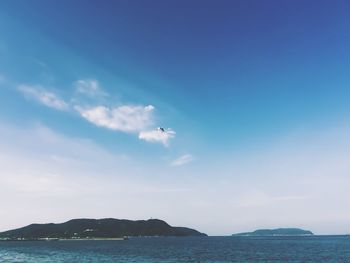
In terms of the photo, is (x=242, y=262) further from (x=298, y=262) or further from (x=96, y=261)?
(x=96, y=261)

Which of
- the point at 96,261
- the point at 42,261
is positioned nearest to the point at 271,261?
the point at 96,261

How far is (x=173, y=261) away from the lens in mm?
105750

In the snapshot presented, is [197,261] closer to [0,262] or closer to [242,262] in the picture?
[242,262]

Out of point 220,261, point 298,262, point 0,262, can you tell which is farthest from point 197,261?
point 0,262

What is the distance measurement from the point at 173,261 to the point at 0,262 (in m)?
48.7

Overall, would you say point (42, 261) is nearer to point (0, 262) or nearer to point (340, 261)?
point (0, 262)

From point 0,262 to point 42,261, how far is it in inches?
441

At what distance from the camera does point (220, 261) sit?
104 meters

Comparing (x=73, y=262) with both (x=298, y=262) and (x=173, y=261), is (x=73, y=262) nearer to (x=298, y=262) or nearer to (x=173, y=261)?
(x=173, y=261)

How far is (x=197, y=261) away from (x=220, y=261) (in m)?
6.40

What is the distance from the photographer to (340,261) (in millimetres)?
108438

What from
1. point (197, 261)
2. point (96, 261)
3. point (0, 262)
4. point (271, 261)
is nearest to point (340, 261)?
point (271, 261)

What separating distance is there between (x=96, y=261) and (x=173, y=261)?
2226cm

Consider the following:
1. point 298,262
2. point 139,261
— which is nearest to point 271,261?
point 298,262
